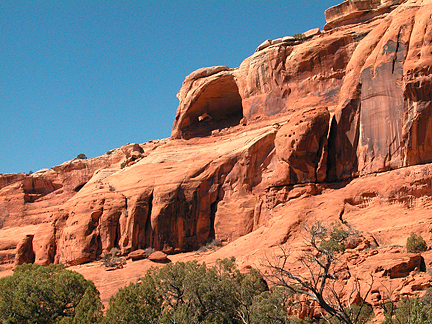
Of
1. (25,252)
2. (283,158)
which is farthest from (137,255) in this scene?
(25,252)

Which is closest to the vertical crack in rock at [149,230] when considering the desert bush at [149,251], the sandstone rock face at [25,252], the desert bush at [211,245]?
the desert bush at [149,251]

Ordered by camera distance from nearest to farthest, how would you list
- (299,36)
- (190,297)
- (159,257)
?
1. (190,297)
2. (159,257)
3. (299,36)

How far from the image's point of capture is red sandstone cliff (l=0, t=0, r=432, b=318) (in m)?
26.3

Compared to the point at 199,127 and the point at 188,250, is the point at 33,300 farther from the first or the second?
the point at 199,127

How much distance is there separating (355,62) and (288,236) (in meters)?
11.3

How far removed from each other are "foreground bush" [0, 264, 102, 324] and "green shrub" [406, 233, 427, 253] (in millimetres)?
14142

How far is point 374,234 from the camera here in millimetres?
24328

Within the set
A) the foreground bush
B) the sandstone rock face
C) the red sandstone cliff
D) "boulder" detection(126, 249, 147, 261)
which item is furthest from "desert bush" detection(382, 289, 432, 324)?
the sandstone rock face

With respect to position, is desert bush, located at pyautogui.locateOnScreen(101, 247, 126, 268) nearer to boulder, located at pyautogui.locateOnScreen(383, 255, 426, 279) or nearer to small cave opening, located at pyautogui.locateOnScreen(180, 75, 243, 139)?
small cave opening, located at pyautogui.locateOnScreen(180, 75, 243, 139)

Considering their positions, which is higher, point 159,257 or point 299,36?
point 299,36

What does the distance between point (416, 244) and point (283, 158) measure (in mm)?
10280

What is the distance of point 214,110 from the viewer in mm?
45562

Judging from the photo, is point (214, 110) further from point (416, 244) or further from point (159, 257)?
point (416, 244)

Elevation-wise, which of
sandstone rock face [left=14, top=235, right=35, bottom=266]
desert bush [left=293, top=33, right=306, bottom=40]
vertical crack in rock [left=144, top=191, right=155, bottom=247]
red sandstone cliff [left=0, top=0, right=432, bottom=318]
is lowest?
sandstone rock face [left=14, top=235, right=35, bottom=266]
